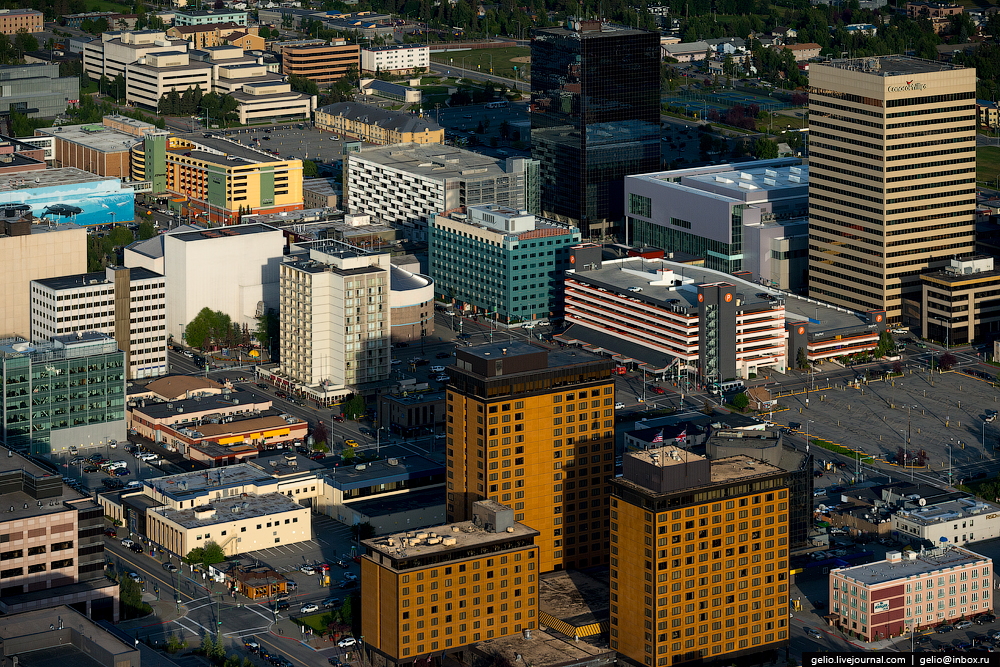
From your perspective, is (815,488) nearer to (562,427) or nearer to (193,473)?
(562,427)

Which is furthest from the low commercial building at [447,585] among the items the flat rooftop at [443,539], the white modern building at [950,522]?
the white modern building at [950,522]

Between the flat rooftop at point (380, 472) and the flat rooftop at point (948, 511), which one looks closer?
the flat rooftop at point (948, 511)

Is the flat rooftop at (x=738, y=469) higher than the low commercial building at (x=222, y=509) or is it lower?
higher

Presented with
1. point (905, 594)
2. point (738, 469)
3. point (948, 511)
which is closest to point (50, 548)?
point (738, 469)

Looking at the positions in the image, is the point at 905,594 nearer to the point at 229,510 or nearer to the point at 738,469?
the point at 738,469

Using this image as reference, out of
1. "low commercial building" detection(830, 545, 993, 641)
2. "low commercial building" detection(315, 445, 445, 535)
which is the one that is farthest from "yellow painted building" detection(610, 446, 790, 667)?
"low commercial building" detection(315, 445, 445, 535)

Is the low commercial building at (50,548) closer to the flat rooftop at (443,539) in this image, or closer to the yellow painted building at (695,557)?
the flat rooftop at (443,539)

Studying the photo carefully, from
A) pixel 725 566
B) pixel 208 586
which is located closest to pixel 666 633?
pixel 725 566
